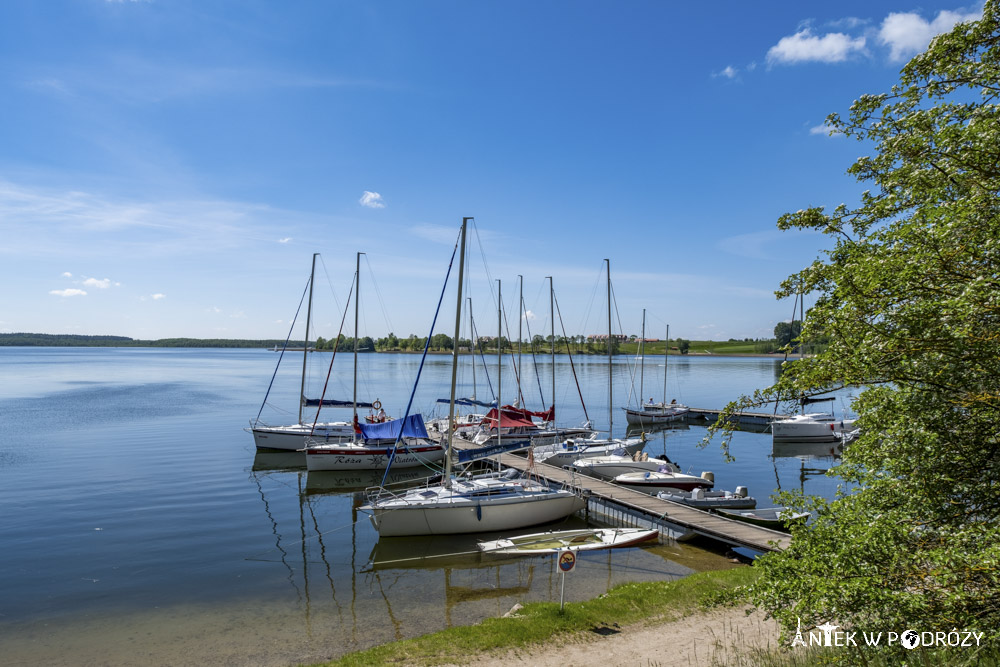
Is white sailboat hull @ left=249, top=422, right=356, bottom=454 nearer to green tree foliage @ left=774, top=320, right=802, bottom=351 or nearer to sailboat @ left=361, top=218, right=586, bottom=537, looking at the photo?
sailboat @ left=361, top=218, right=586, bottom=537

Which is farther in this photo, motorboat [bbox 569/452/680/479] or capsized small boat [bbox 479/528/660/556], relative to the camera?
motorboat [bbox 569/452/680/479]

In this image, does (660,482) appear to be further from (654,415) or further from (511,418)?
(654,415)

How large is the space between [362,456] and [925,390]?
3541 centimetres

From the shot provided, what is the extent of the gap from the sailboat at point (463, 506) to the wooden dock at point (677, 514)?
229cm

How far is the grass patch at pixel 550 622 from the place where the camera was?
1348 cm

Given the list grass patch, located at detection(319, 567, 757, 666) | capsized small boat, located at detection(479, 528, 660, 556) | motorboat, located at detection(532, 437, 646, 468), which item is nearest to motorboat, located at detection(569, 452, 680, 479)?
motorboat, located at detection(532, 437, 646, 468)

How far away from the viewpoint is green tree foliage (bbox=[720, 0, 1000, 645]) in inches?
259

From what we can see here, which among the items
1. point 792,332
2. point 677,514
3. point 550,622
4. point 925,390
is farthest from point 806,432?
point 925,390

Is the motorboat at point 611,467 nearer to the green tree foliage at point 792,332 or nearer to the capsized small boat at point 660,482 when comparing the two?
the capsized small boat at point 660,482

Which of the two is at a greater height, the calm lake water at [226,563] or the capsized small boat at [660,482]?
the capsized small boat at [660,482]

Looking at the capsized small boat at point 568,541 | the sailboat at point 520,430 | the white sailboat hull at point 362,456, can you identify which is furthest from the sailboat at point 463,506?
the sailboat at point 520,430

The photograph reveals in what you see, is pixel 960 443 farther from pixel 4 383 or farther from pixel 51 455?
pixel 4 383

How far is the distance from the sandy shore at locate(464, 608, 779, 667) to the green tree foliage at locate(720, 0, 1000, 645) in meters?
5.44

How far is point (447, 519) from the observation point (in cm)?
2423
